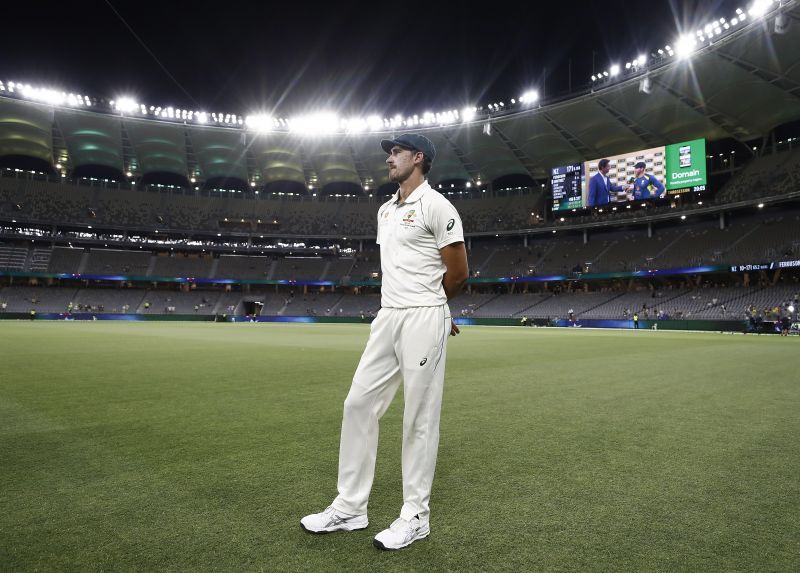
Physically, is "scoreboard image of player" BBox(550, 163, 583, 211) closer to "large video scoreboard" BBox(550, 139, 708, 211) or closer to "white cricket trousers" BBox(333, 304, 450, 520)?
"large video scoreboard" BBox(550, 139, 708, 211)

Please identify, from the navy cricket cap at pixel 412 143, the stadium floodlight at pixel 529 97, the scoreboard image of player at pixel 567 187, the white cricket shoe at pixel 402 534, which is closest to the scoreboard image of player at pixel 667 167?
the scoreboard image of player at pixel 567 187

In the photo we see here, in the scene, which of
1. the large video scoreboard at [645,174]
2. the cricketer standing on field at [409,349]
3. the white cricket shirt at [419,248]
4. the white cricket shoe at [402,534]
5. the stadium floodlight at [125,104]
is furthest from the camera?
Result: the stadium floodlight at [125,104]

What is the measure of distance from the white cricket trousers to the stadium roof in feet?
143

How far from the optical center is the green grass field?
2.79 metres

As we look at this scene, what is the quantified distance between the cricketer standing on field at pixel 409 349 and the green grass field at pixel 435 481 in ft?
0.76

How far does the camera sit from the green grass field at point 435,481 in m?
2.79

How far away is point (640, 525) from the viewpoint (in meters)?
3.19

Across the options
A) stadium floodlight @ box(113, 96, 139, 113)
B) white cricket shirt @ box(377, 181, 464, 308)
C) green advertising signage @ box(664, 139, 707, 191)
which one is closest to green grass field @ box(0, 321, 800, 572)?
white cricket shirt @ box(377, 181, 464, 308)

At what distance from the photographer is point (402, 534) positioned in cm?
296

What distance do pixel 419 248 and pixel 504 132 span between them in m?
59.9

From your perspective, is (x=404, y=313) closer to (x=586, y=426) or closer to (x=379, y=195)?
(x=586, y=426)

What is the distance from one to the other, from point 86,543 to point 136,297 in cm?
7231

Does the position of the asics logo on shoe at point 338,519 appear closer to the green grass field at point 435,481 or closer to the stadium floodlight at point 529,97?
the green grass field at point 435,481

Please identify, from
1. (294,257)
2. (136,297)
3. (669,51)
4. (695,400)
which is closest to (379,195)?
(294,257)
